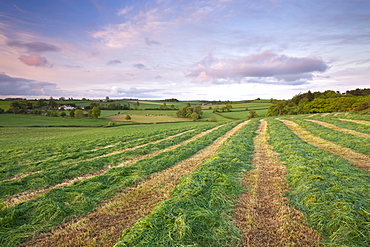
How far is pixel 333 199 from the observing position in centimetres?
472

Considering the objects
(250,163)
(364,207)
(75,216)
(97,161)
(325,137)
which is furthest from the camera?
(325,137)

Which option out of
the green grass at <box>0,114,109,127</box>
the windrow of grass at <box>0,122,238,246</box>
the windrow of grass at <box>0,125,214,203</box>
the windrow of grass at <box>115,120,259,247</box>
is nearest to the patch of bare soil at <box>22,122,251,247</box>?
the windrow of grass at <box>0,122,238,246</box>

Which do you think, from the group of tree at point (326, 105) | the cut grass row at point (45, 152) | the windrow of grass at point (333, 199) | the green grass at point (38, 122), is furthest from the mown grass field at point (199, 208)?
the group of tree at point (326, 105)

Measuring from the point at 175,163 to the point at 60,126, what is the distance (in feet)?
188

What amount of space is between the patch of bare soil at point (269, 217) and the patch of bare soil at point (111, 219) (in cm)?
254

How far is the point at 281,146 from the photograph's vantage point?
11.8 metres

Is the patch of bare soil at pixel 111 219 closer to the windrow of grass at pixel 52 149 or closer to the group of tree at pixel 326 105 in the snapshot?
the windrow of grass at pixel 52 149

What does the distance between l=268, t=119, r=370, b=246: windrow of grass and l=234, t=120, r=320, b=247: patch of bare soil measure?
0.29m

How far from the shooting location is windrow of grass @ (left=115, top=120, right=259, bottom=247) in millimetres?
3574

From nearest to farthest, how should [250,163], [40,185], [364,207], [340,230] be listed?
[340,230] → [364,207] → [40,185] → [250,163]

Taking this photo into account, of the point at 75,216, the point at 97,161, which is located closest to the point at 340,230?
the point at 75,216

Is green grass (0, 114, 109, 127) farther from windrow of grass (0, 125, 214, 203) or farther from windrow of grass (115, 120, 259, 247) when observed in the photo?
windrow of grass (115, 120, 259, 247)

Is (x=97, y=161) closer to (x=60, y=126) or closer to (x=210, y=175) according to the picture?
(x=210, y=175)

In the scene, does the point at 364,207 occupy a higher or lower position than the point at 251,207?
higher
